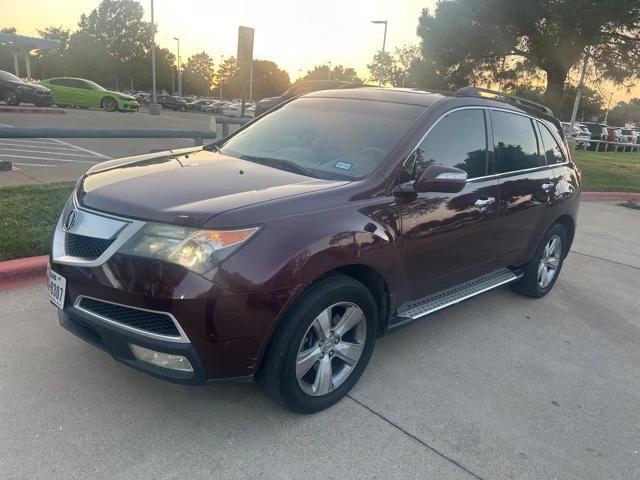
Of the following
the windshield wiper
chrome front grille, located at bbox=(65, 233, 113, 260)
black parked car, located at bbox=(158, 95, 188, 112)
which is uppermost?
the windshield wiper

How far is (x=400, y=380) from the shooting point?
3.60 m

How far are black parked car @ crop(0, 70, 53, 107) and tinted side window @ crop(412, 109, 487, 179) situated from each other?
22395mm

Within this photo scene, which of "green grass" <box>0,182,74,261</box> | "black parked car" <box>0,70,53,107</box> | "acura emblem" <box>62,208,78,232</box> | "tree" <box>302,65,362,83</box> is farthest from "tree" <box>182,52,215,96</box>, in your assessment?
"acura emblem" <box>62,208,78,232</box>

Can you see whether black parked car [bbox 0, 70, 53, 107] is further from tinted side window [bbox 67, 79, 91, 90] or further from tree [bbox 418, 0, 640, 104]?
tree [bbox 418, 0, 640, 104]

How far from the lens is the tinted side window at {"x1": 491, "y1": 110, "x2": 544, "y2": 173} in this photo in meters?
4.32

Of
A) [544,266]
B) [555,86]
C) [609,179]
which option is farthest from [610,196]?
[544,266]

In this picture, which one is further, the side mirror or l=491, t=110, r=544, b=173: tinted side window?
l=491, t=110, r=544, b=173: tinted side window

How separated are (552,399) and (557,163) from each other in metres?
2.52

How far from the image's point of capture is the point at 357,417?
3146mm

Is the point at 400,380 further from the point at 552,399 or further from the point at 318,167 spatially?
the point at 318,167

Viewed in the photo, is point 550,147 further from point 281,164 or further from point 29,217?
point 29,217

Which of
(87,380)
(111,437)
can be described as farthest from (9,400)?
(111,437)

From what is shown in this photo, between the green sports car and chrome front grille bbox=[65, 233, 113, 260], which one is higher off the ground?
chrome front grille bbox=[65, 233, 113, 260]

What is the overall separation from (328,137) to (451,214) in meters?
1.01
